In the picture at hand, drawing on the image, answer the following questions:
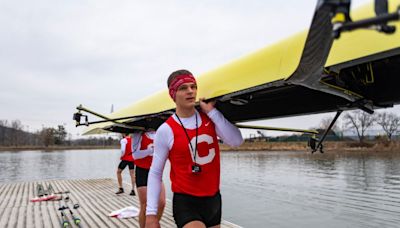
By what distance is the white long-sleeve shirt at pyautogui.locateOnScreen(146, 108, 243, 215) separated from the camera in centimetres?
291

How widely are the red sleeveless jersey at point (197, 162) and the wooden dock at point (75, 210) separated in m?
4.14

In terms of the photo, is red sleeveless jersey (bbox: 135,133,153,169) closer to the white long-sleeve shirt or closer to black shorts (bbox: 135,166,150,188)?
black shorts (bbox: 135,166,150,188)

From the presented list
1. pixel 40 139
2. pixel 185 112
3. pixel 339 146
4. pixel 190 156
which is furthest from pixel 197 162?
pixel 40 139

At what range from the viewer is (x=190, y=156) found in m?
2.80

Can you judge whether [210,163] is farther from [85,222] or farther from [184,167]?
[85,222]

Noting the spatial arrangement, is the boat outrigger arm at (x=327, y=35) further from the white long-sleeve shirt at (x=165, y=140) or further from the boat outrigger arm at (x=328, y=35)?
the white long-sleeve shirt at (x=165, y=140)

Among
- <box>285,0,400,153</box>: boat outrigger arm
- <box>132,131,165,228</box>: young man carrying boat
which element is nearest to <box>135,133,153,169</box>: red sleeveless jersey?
<box>132,131,165,228</box>: young man carrying boat

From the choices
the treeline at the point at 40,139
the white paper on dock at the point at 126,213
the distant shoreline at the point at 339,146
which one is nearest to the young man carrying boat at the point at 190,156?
the white paper on dock at the point at 126,213

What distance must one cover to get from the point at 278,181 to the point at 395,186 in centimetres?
502

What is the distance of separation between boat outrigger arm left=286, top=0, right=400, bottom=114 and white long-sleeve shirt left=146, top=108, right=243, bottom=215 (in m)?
0.91

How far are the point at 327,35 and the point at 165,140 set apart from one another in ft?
5.33

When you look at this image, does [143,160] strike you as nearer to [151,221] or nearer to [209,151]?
[151,221]

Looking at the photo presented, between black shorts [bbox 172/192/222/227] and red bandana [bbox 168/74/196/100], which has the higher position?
red bandana [bbox 168/74/196/100]

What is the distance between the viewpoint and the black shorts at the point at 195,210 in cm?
271
